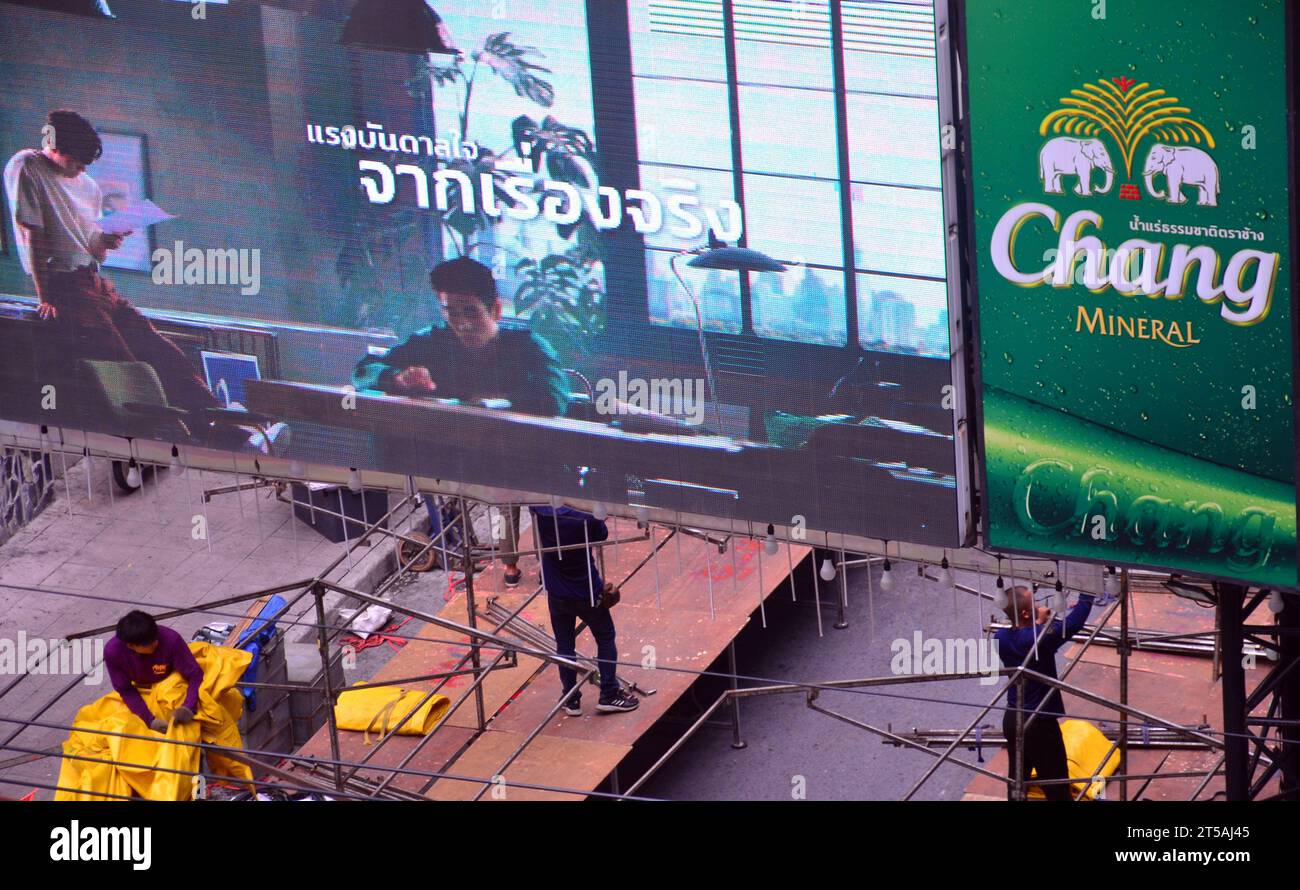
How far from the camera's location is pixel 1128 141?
12.8 meters

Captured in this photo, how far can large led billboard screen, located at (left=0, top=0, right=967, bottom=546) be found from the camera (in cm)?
1365

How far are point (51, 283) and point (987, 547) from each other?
22.1ft

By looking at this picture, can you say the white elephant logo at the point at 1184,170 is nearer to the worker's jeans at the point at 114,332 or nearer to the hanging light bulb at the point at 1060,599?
the hanging light bulb at the point at 1060,599

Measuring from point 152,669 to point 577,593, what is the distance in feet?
10.7

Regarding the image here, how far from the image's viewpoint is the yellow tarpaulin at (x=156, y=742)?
1612 cm

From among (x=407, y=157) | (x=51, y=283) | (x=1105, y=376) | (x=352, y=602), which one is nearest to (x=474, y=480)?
(x=407, y=157)

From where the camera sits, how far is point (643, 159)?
1409cm

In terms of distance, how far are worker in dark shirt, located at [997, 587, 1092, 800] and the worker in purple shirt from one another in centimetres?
576
